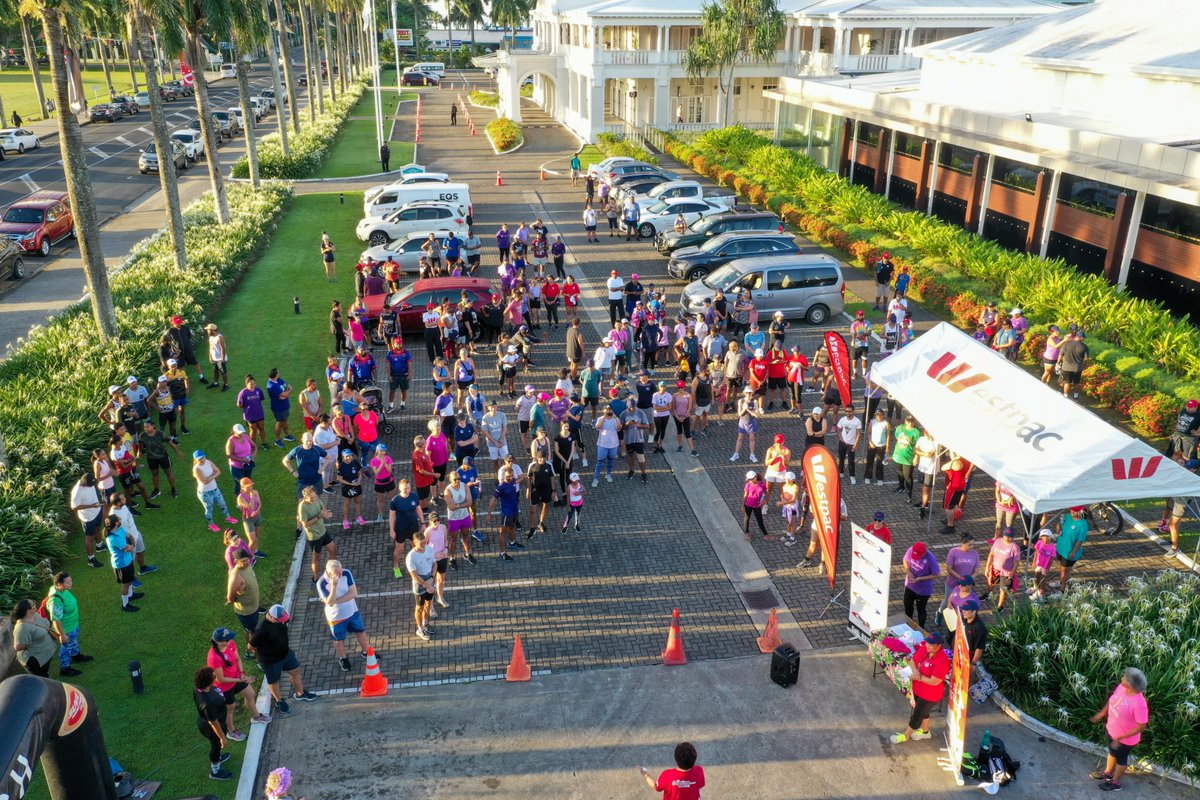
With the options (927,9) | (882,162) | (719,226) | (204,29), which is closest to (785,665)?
(719,226)

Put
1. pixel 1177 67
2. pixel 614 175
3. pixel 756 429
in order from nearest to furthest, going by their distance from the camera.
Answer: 1. pixel 756 429
2. pixel 1177 67
3. pixel 614 175

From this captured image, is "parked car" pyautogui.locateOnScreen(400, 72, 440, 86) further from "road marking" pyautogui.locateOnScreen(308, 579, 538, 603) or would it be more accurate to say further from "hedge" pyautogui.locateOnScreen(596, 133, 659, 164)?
"road marking" pyautogui.locateOnScreen(308, 579, 538, 603)

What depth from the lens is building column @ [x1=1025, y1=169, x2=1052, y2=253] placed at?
26.4 metres

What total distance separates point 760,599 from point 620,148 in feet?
127

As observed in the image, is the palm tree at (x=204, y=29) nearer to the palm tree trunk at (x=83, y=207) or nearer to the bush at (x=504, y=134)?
A: the palm tree trunk at (x=83, y=207)

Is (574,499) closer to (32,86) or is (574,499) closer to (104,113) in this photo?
(104,113)

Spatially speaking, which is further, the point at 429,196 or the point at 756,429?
the point at 429,196

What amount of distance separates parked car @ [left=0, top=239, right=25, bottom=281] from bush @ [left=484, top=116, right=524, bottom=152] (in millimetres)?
29352

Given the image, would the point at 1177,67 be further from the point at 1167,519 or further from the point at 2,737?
the point at 2,737

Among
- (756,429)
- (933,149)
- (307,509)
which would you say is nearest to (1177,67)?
(933,149)

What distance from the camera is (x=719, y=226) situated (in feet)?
96.4

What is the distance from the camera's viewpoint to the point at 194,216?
106 feet

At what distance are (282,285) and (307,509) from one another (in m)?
16.8

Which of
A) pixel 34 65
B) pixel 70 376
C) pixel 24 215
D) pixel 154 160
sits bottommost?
pixel 70 376
